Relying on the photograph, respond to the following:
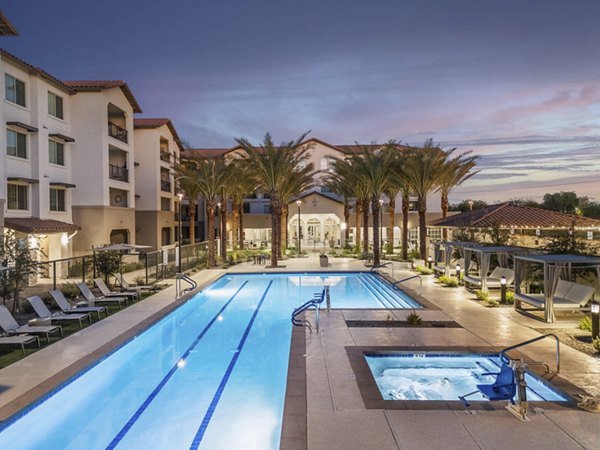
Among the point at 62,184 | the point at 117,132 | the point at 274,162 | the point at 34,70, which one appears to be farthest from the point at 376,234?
the point at 34,70

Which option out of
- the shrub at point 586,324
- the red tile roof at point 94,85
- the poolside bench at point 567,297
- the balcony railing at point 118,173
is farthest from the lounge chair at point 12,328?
the red tile roof at point 94,85

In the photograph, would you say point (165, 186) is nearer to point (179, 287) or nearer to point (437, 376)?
point (179, 287)

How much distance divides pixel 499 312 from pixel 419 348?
5204 mm

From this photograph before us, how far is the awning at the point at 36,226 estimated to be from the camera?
19.8 meters

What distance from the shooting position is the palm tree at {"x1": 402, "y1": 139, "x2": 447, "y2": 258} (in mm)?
28000

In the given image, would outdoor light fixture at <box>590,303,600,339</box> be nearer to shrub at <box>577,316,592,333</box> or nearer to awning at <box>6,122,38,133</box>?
shrub at <box>577,316,592,333</box>

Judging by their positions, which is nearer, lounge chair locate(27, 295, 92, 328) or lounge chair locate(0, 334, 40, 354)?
lounge chair locate(0, 334, 40, 354)

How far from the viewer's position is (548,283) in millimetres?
11422

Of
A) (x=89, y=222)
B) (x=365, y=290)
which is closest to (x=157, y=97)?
(x=89, y=222)

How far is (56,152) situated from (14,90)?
4309 mm

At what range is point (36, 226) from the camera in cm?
2086

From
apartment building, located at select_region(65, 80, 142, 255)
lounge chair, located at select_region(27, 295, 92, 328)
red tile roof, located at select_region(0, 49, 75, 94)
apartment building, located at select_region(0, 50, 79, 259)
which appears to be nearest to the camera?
lounge chair, located at select_region(27, 295, 92, 328)

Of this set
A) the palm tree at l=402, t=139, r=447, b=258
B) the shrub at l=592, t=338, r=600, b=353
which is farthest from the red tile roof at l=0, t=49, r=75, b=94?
the shrub at l=592, t=338, r=600, b=353

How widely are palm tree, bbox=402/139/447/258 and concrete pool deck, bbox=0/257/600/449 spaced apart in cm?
1515
